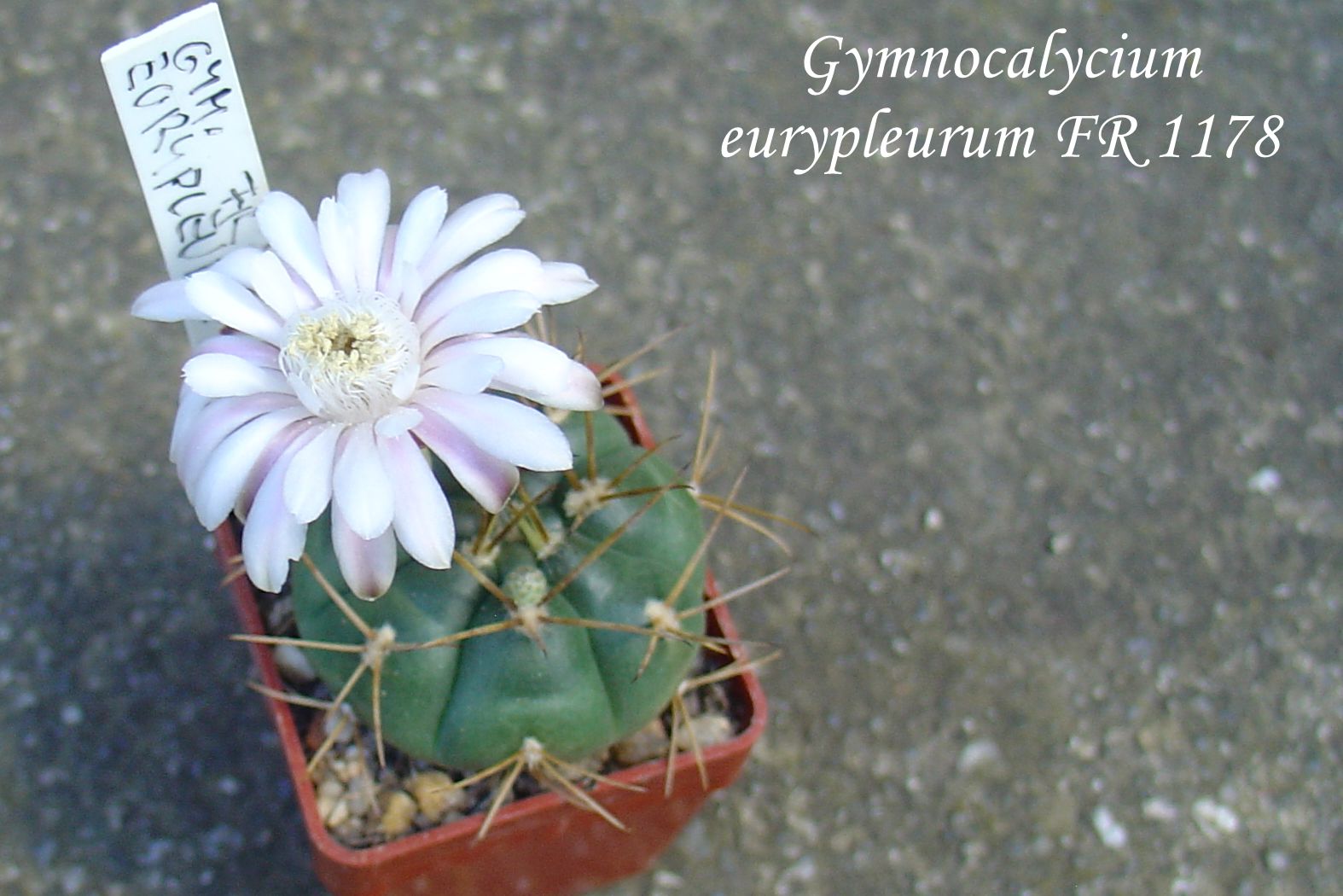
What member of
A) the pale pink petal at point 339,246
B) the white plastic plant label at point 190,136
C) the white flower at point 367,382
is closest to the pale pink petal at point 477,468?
the white flower at point 367,382

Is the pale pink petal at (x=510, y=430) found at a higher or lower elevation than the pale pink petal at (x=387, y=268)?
lower

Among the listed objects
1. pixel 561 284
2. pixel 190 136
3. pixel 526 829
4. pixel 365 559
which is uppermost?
pixel 190 136

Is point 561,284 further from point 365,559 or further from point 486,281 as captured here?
point 365,559

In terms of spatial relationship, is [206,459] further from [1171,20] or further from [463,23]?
[1171,20]

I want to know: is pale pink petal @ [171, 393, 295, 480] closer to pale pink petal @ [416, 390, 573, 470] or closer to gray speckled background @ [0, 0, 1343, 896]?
pale pink petal @ [416, 390, 573, 470]

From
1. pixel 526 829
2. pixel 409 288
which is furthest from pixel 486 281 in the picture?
pixel 526 829

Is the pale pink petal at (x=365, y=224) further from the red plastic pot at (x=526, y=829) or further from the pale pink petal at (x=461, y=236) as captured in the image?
the red plastic pot at (x=526, y=829)

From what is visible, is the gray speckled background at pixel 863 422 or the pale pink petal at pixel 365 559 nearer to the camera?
the pale pink petal at pixel 365 559
